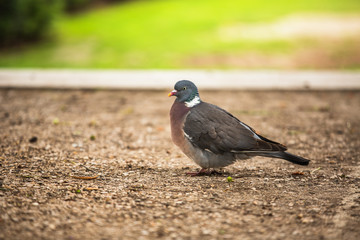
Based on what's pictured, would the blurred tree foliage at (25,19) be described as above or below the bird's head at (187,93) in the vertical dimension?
above

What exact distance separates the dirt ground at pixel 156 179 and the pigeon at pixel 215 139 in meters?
0.26

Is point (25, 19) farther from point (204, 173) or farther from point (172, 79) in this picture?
point (204, 173)

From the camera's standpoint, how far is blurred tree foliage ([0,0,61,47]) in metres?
10.0

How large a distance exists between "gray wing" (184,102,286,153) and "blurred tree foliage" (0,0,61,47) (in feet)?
25.4

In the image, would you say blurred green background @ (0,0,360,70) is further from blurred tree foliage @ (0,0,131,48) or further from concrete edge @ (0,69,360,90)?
concrete edge @ (0,69,360,90)

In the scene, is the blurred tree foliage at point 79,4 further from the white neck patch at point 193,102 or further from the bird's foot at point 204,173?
the bird's foot at point 204,173

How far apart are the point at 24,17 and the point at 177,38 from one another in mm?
4034

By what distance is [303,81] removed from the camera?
748 cm

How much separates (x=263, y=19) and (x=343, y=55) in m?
4.42

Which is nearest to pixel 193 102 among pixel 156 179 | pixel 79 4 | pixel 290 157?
pixel 156 179

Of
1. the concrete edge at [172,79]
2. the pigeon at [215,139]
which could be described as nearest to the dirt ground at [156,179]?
the pigeon at [215,139]

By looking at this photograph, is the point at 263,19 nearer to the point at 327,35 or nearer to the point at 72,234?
the point at 327,35

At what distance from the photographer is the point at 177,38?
11.4m

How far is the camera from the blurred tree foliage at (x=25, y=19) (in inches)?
396
